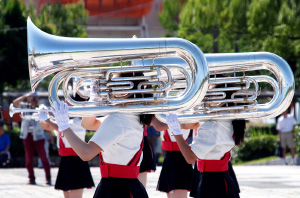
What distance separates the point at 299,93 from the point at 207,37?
4938mm

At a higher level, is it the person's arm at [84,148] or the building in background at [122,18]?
the building in background at [122,18]

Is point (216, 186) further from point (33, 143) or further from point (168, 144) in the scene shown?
point (33, 143)

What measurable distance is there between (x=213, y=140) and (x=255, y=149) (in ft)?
43.6

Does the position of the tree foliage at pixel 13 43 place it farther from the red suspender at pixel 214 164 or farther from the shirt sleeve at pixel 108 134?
the shirt sleeve at pixel 108 134

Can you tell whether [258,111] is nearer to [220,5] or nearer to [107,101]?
[107,101]

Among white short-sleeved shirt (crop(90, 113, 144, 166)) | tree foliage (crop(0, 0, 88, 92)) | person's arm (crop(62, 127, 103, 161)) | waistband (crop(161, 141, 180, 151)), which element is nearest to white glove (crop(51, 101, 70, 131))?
person's arm (crop(62, 127, 103, 161))

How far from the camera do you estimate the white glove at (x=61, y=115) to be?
13.9 ft

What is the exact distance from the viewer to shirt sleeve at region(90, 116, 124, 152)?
4.18 meters

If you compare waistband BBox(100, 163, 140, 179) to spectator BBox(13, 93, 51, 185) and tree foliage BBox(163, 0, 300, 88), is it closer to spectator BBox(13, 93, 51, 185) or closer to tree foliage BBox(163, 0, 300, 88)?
spectator BBox(13, 93, 51, 185)

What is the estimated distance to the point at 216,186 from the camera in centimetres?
491

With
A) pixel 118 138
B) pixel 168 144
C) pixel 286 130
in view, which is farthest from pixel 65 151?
pixel 286 130

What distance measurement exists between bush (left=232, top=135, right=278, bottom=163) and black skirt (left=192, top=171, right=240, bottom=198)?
42.4 feet

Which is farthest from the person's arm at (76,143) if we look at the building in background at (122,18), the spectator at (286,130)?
the building in background at (122,18)

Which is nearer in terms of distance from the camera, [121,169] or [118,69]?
[121,169]
